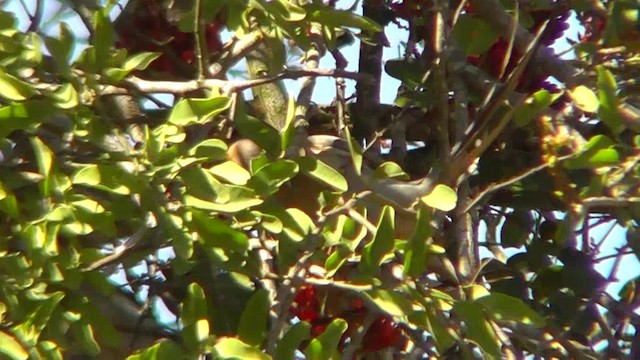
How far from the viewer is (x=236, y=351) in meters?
0.92

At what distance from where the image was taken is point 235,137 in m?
1.16

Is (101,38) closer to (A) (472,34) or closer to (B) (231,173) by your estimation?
(B) (231,173)


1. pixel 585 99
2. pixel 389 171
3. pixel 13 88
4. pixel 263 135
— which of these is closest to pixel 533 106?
pixel 585 99

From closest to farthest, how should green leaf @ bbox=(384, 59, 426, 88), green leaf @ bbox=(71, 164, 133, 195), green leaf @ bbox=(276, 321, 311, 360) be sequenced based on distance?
green leaf @ bbox=(71, 164, 133, 195), green leaf @ bbox=(276, 321, 311, 360), green leaf @ bbox=(384, 59, 426, 88)

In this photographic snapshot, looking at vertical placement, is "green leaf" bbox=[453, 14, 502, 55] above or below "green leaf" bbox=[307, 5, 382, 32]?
below

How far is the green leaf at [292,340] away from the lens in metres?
0.98

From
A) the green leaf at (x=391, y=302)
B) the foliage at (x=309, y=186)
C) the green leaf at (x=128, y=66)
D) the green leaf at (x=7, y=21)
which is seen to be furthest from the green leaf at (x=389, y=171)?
the green leaf at (x=7, y=21)

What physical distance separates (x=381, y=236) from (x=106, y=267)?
26cm

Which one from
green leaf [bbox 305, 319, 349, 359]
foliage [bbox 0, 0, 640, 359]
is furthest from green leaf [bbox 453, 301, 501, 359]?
green leaf [bbox 305, 319, 349, 359]

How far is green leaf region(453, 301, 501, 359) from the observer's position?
3.22 ft

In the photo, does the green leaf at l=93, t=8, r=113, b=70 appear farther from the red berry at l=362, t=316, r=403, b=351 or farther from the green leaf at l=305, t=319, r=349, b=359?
the red berry at l=362, t=316, r=403, b=351

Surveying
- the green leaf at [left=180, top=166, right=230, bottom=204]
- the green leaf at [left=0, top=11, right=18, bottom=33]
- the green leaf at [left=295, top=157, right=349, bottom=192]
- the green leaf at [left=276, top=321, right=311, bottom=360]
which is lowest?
the green leaf at [left=276, top=321, right=311, bottom=360]

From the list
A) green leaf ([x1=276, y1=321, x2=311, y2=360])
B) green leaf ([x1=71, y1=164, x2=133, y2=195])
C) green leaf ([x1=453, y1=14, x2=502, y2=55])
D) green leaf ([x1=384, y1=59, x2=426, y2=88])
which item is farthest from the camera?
green leaf ([x1=384, y1=59, x2=426, y2=88])

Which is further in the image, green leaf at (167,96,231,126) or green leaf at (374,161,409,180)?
green leaf at (374,161,409,180)
